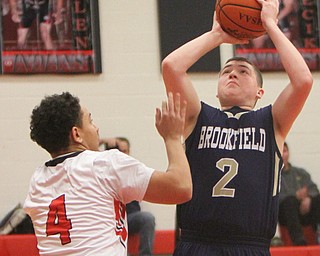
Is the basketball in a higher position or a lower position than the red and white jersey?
higher

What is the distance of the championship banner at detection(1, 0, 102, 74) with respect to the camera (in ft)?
23.1

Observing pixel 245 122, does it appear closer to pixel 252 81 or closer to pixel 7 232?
pixel 252 81

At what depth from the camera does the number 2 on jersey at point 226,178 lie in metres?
3.18

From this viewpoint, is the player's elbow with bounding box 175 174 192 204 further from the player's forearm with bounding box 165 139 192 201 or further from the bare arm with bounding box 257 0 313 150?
the bare arm with bounding box 257 0 313 150

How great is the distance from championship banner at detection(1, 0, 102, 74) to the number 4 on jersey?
4.59 m

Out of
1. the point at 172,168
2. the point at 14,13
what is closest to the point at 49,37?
the point at 14,13

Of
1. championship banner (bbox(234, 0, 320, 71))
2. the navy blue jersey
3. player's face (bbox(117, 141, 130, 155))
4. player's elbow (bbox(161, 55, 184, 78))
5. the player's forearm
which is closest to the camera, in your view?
the player's forearm

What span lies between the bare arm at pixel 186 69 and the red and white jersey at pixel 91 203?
76 cm

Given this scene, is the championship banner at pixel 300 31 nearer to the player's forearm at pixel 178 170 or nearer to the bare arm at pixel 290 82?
the bare arm at pixel 290 82

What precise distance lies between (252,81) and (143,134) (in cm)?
379

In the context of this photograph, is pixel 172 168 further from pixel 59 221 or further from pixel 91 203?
pixel 59 221

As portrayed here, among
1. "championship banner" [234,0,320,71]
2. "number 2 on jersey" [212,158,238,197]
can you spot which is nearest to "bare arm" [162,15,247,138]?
"number 2 on jersey" [212,158,238,197]

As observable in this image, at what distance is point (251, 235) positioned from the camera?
3.17 m

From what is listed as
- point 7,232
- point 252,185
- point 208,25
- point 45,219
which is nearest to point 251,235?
point 252,185
